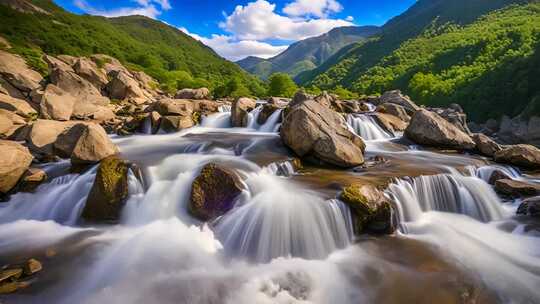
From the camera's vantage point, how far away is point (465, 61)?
91188 mm

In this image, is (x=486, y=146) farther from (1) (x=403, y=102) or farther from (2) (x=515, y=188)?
(1) (x=403, y=102)

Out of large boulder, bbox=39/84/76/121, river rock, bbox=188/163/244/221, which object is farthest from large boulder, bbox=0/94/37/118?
river rock, bbox=188/163/244/221

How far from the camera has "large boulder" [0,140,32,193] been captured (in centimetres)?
1112

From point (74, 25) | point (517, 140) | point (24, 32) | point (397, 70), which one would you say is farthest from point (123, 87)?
point (74, 25)

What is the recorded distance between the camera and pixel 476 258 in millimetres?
8844

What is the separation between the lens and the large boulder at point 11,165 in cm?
1112

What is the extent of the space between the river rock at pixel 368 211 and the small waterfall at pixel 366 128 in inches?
521

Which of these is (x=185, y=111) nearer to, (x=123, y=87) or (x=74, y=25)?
(x=123, y=87)

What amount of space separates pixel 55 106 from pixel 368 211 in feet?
79.5

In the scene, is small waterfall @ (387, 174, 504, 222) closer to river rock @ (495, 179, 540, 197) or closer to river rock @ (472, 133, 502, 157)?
river rock @ (495, 179, 540, 197)

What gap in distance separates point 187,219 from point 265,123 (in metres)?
14.5

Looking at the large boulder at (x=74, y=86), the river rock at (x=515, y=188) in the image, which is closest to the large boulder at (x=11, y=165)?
the large boulder at (x=74, y=86)

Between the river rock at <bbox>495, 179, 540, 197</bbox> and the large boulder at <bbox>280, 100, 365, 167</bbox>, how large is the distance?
5399 mm

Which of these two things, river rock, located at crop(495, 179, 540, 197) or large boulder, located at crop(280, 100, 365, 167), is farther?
large boulder, located at crop(280, 100, 365, 167)
